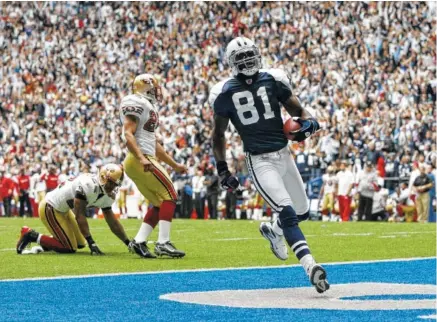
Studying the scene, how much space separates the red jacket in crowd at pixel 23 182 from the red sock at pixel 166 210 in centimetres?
1920

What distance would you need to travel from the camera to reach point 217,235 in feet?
49.8

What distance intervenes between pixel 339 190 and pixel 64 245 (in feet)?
39.0

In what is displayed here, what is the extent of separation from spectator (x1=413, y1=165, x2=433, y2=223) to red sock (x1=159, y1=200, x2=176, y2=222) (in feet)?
36.7

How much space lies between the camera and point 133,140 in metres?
10.2

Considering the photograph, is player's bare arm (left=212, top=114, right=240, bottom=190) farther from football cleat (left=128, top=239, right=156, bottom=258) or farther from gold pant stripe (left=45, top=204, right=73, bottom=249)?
gold pant stripe (left=45, top=204, right=73, bottom=249)

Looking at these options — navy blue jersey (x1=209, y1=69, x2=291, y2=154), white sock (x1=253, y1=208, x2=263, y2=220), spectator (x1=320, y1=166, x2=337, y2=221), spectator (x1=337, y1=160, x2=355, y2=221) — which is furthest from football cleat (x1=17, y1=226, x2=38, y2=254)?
white sock (x1=253, y1=208, x2=263, y2=220)

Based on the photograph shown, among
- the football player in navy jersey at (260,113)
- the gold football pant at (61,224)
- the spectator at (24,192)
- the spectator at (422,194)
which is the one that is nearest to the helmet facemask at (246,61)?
the football player in navy jersey at (260,113)

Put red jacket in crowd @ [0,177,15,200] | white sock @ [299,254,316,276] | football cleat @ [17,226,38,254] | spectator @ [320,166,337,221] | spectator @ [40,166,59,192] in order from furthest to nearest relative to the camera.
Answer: red jacket in crowd @ [0,177,15,200], spectator @ [40,166,59,192], spectator @ [320,166,337,221], football cleat @ [17,226,38,254], white sock @ [299,254,316,276]

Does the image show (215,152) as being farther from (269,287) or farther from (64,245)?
(64,245)

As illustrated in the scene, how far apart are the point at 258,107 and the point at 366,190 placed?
13969mm

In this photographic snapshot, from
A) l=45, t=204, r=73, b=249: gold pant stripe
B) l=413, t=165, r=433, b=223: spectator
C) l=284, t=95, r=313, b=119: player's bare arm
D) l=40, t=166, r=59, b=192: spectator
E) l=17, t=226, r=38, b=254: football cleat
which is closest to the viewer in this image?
l=284, t=95, r=313, b=119: player's bare arm

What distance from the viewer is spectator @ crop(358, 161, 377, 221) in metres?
21.2

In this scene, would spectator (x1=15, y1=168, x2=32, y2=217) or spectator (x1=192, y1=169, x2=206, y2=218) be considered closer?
spectator (x1=192, y1=169, x2=206, y2=218)

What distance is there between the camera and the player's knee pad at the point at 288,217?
7242 millimetres
